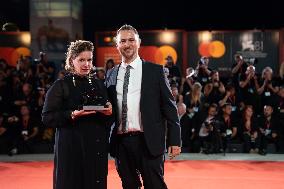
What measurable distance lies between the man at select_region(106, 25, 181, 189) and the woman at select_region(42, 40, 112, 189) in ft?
0.83

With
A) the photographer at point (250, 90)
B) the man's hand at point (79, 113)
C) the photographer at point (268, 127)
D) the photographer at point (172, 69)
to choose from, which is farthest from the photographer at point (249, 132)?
the man's hand at point (79, 113)

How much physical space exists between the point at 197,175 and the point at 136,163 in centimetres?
305

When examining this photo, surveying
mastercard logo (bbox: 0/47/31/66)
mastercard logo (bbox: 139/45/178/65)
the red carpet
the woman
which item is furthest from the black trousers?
mastercard logo (bbox: 0/47/31/66)

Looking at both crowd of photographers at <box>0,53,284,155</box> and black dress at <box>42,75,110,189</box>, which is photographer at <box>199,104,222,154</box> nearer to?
crowd of photographers at <box>0,53,284,155</box>

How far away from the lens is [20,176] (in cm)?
603

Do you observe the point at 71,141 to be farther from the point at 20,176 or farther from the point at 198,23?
the point at 198,23

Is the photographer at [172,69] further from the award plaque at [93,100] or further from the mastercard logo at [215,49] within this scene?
the award plaque at [93,100]

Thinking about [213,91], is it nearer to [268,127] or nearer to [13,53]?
[268,127]

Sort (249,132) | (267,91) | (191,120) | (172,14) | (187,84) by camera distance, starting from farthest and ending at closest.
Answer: (172,14)
(187,84)
(267,91)
(191,120)
(249,132)

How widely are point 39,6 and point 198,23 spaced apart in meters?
6.07

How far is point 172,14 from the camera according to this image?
16.1 m

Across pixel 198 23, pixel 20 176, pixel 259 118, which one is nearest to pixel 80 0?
pixel 198 23

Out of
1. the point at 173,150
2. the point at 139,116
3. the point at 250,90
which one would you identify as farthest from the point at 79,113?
the point at 250,90

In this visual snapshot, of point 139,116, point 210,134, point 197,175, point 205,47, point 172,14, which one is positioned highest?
point 172,14
